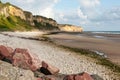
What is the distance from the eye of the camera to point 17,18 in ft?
650

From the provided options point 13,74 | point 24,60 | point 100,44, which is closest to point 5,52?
point 24,60

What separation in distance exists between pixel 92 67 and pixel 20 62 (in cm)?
836

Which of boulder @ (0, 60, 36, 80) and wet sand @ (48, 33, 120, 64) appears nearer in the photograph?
boulder @ (0, 60, 36, 80)

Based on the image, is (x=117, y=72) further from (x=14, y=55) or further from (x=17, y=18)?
(x=17, y=18)

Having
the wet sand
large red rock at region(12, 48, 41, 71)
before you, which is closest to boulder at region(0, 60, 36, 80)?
large red rock at region(12, 48, 41, 71)

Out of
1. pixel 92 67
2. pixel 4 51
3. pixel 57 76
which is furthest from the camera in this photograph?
pixel 92 67

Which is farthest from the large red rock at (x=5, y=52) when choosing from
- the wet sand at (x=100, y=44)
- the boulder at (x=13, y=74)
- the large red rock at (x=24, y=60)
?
the wet sand at (x=100, y=44)

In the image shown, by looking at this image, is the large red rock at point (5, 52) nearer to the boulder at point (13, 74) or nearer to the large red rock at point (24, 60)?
the large red rock at point (24, 60)

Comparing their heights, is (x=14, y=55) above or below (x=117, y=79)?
above

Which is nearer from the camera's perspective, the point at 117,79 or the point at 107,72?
the point at 117,79

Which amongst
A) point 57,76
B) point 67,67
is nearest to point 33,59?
point 57,76

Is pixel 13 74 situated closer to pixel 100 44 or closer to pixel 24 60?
pixel 24 60

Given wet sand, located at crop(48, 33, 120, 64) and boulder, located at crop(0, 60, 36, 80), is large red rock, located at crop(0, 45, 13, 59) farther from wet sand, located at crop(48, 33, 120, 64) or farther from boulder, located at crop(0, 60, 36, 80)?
wet sand, located at crop(48, 33, 120, 64)

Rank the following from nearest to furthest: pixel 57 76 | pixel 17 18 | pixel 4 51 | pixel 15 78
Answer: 1. pixel 15 78
2. pixel 57 76
3. pixel 4 51
4. pixel 17 18
